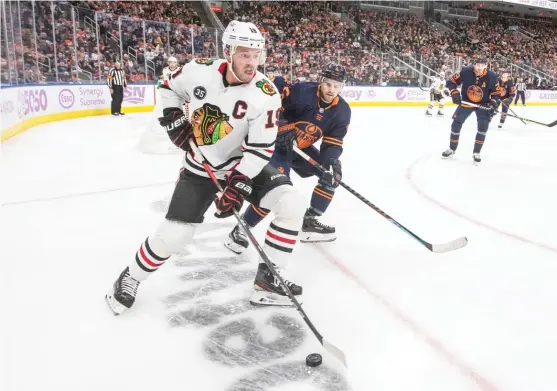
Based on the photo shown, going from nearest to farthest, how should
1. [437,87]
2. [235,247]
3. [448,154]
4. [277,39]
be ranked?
1. [235,247]
2. [448,154]
3. [437,87]
4. [277,39]

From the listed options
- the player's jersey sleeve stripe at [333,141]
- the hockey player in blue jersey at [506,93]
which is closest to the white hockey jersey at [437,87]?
the hockey player in blue jersey at [506,93]

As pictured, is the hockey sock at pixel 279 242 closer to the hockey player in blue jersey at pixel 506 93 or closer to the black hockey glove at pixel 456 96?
the black hockey glove at pixel 456 96

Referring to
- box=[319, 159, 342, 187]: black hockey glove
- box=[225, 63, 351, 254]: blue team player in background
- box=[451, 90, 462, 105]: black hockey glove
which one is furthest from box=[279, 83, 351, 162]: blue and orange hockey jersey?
box=[451, 90, 462, 105]: black hockey glove

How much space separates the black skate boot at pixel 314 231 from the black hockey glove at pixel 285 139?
0.54 meters

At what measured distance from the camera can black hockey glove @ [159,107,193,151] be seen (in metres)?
2.07

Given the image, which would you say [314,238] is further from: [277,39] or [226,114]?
[277,39]

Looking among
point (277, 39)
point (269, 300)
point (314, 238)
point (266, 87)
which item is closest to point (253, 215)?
point (314, 238)

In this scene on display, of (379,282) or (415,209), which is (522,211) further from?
(379,282)

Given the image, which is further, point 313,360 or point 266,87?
point 266,87

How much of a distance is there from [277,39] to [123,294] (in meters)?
16.3

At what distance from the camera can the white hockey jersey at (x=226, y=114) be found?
6.42 ft

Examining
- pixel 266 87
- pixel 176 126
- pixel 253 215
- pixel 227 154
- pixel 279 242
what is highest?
pixel 266 87

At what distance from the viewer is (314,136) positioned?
3094mm

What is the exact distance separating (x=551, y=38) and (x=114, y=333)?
32.1 metres
